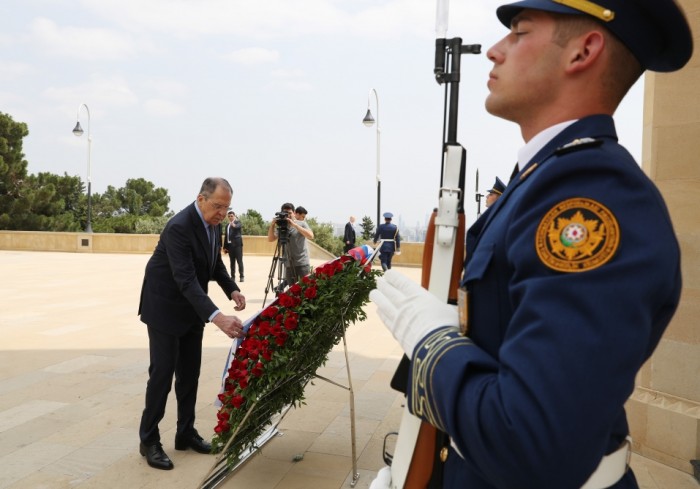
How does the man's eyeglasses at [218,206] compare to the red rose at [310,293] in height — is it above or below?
above

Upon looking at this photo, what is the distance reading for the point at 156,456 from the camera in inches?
161

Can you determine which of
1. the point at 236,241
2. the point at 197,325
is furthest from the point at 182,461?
the point at 236,241

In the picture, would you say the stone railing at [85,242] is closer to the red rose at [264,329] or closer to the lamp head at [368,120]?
the lamp head at [368,120]

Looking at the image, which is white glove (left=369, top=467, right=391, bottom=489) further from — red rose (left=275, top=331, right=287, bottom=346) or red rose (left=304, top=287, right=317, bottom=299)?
→ red rose (left=304, top=287, right=317, bottom=299)

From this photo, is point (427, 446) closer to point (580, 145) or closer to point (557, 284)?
point (557, 284)

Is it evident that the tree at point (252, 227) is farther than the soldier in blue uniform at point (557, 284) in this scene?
Yes

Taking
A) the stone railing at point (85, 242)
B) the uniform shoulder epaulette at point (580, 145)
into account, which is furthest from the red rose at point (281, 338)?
the stone railing at point (85, 242)

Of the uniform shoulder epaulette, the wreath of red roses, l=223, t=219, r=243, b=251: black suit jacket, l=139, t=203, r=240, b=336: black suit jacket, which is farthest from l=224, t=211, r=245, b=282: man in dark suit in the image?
the uniform shoulder epaulette

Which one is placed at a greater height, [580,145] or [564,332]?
[580,145]

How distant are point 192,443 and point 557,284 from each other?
408 cm

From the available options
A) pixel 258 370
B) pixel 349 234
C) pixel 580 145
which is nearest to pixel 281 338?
pixel 258 370

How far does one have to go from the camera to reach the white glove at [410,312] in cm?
114

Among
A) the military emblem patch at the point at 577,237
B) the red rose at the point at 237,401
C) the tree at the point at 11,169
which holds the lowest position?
the red rose at the point at 237,401

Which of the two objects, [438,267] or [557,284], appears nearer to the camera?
[557,284]
